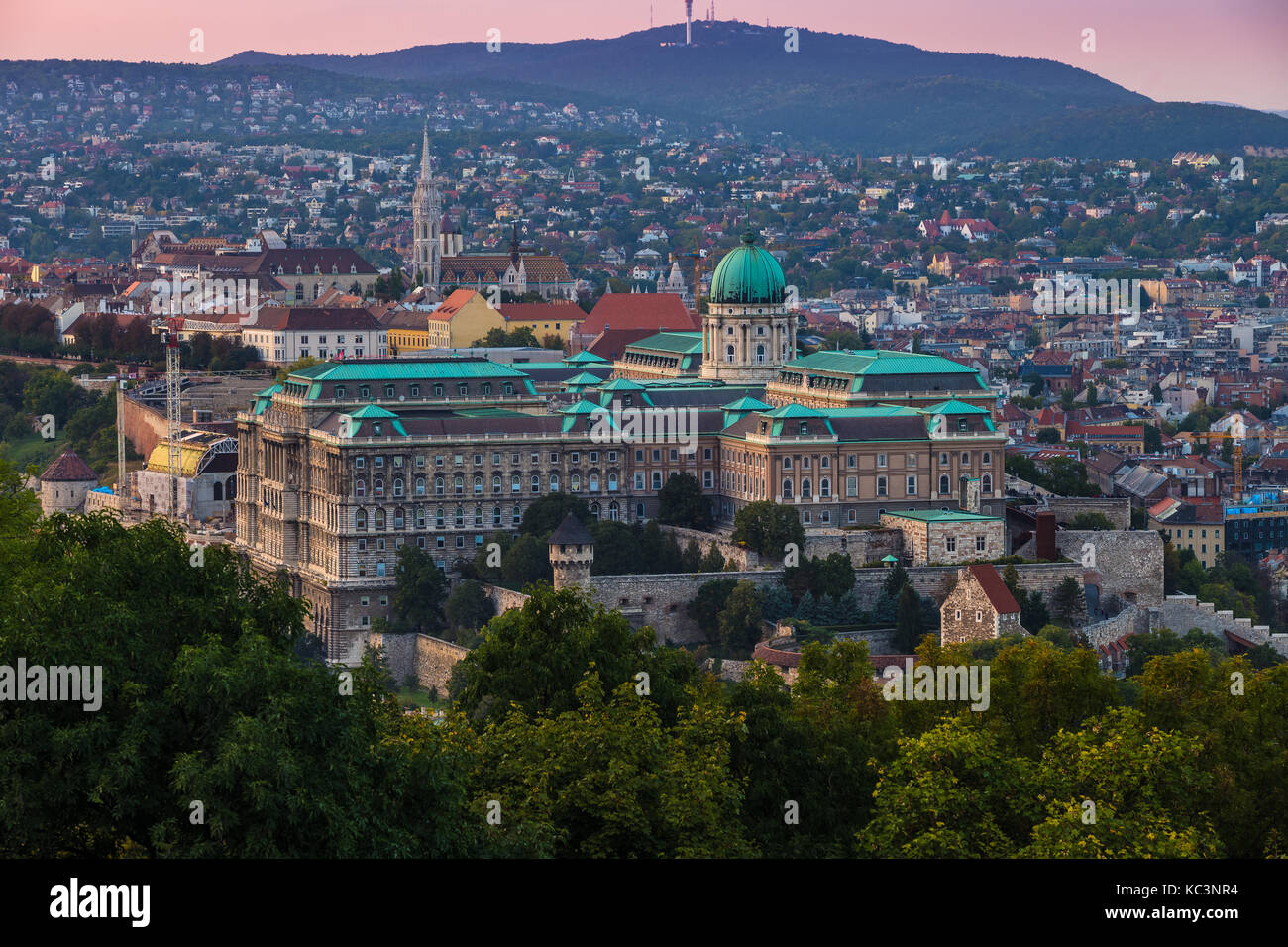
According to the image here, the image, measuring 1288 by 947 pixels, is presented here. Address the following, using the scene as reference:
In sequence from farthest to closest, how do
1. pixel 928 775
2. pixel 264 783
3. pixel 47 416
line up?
pixel 47 416
pixel 928 775
pixel 264 783

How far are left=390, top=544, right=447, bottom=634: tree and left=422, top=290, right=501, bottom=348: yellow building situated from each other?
5733cm

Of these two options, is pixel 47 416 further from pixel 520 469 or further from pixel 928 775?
pixel 928 775

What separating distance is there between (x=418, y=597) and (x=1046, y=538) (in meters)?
19.1

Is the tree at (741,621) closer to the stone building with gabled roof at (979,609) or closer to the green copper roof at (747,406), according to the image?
the stone building with gabled roof at (979,609)

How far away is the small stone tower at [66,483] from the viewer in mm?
114188

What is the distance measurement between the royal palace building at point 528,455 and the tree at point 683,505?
4.41ft

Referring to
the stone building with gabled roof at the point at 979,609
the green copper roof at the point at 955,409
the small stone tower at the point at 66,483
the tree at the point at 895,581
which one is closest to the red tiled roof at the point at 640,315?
the small stone tower at the point at 66,483

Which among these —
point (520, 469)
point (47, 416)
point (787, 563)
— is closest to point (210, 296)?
point (47, 416)

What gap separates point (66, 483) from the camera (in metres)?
115

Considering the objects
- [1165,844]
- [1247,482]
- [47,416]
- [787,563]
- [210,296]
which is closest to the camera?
[1165,844]

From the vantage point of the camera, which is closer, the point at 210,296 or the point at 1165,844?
the point at 1165,844

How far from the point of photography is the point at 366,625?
289 feet
